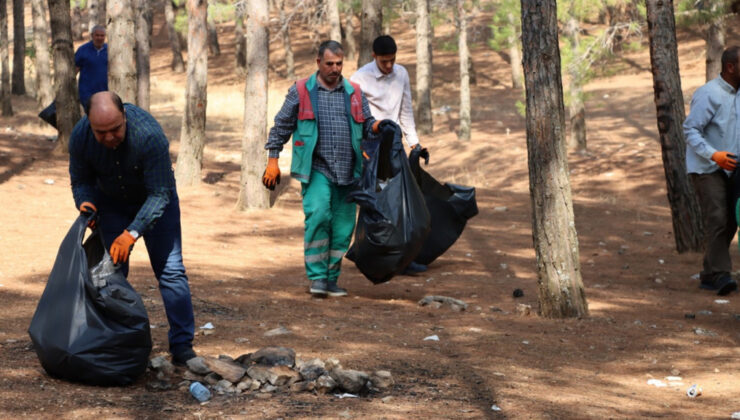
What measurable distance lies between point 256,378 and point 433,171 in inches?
629

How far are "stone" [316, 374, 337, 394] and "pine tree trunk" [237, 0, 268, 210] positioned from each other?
8.09 meters

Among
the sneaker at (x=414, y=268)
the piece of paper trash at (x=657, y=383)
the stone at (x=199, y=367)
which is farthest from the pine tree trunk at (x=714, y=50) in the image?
the stone at (x=199, y=367)

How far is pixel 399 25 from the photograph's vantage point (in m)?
45.2

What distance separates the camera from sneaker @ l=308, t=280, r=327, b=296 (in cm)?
707

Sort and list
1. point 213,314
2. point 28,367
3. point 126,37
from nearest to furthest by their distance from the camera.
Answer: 1. point 28,367
2. point 213,314
3. point 126,37

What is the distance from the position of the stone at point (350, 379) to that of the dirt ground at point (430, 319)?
0.07 metres

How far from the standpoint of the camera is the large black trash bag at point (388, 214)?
6801 millimetres

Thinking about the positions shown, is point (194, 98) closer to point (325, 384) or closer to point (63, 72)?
A: point (63, 72)

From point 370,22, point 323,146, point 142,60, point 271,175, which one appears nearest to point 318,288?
point 271,175

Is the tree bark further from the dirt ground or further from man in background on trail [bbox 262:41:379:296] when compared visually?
man in background on trail [bbox 262:41:379:296]

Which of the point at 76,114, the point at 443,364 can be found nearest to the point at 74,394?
the point at 443,364

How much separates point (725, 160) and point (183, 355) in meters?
4.43

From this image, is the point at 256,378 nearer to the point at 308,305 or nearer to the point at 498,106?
the point at 308,305

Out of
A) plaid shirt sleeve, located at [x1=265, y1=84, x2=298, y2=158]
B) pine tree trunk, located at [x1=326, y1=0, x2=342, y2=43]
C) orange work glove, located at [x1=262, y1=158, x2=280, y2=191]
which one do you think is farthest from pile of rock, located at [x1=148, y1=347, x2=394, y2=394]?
pine tree trunk, located at [x1=326, y1=0, x2=342, y2=43]
